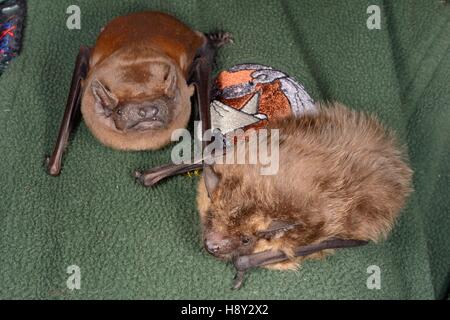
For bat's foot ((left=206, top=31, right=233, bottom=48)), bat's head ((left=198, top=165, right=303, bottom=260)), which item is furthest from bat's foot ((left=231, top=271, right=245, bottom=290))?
bat's foot ((left=206, top=31, right=233, bottom=48))

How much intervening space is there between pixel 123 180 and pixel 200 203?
0.53 metres

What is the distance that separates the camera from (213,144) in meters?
3.10

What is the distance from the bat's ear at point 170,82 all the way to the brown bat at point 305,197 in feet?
1.65

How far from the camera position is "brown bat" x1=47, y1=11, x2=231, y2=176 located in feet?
9.32

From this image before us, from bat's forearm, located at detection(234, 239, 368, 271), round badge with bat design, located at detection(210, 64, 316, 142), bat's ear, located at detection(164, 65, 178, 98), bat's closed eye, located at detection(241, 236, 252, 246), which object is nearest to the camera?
bat's closed eye, located at detection(241, 236, 252, 246)

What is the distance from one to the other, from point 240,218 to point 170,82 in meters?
0.85

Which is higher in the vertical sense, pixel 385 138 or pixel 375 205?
pixel 385 138

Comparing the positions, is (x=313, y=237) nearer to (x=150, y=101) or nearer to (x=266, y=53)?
(x=150, y=101)

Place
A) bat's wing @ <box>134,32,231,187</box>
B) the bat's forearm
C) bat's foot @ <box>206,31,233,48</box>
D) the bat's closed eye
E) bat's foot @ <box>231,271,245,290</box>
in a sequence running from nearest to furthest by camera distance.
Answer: the bat's closed eye → the bat's forearm → bat's foot @ <box>231,271,245,290</box> → bat's wing @ <box>134,32,231,187</box> → bat's foot @ <box>206,31,233,48</box>

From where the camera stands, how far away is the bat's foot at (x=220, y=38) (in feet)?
11.5

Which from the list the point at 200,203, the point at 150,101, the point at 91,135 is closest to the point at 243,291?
the point at 200,203

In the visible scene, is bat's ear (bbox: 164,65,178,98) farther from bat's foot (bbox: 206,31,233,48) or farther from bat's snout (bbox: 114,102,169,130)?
bat's foot (bbox: 206,31,233,48)

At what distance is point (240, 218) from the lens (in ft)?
8.02

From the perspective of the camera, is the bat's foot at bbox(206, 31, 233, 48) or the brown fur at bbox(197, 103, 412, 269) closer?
the brown fur at bbox(197, 103, 412, 269)
